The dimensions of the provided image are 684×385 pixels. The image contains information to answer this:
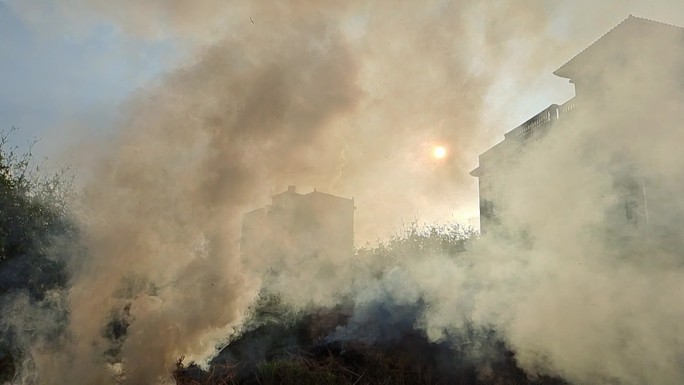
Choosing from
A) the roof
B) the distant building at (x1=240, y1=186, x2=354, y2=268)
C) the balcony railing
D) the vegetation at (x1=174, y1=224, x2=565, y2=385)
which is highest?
the roof

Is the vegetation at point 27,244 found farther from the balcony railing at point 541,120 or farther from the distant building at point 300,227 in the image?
the balcony railing at point 541,120

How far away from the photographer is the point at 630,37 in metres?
12.7

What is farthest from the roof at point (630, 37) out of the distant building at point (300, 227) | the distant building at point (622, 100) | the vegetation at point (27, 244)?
the vegetation at point (27, 244)

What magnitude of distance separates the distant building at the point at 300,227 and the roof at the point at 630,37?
745cm

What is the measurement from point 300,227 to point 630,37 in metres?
9.11

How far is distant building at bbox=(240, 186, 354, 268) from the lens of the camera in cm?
1216

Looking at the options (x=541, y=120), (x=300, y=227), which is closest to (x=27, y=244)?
(x=300, y=227)

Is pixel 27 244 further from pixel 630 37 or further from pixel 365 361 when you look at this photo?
pixel 630 37

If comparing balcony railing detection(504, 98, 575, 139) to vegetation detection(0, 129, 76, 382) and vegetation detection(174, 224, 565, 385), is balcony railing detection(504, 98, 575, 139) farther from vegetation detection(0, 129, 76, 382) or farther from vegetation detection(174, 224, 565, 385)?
vegetation detection(0, 129, 76, 382)

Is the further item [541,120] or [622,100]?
[541,120]

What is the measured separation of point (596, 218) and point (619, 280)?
1565 millimetres

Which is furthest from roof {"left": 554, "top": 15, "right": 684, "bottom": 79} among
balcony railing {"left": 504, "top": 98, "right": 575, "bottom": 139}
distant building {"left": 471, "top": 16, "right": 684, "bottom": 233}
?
balcony railing {"left": 504, "top": 98, "right": 575, "bottom": 139}

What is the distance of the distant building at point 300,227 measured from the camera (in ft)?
39.9

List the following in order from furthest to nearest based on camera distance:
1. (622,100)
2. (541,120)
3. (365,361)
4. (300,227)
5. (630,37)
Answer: (541,120) < (300,227) < (630,37) < (622,100) < (365,361)
